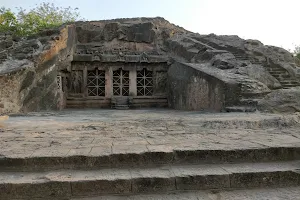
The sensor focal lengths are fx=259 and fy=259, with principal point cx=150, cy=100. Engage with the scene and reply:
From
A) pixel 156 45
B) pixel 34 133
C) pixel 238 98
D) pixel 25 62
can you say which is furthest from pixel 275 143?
pixel 156 45

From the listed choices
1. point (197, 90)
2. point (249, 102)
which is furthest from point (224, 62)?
point (249, 102)

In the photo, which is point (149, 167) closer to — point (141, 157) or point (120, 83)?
point (141, 157)

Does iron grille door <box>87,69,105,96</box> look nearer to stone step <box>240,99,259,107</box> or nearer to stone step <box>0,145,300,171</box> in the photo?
stone step <box>240,99,259,107</box>

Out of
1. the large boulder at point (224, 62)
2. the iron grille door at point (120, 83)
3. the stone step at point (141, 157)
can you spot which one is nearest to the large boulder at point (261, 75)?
the large boulder at point (224, 62)

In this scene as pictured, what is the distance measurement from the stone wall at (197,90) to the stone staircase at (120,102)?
200 cm

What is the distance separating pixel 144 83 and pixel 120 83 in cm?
119

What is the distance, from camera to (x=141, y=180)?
7.86ft

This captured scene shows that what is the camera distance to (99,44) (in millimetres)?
14250

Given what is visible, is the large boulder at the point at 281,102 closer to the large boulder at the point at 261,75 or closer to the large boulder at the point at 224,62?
the large boulder at the point at 261,75

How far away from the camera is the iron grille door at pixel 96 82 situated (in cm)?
1263

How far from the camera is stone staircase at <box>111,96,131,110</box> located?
1174 cm

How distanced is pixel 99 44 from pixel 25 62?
6226 millimetres

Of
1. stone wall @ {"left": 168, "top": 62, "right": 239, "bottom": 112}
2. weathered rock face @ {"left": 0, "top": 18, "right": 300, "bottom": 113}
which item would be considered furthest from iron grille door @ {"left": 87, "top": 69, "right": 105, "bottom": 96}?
stone wall @ {"left": 168, "top": 62, "right": 239, "bottom": 112}

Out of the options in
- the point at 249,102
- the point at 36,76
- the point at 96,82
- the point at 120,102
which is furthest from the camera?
the point at 96,82
